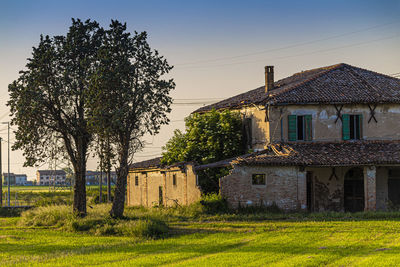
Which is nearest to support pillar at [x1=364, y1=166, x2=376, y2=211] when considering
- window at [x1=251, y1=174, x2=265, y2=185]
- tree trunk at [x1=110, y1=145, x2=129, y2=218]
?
window at [x1=251, y1=174, x2=265, y2=185]

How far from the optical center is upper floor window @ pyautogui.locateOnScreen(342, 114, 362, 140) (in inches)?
1398

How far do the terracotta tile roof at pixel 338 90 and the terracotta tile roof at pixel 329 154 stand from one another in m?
2.67

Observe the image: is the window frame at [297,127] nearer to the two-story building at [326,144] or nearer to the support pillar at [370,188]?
the two-story building at [326,144]

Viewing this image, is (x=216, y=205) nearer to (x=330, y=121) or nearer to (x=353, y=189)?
(x=353, y=189)

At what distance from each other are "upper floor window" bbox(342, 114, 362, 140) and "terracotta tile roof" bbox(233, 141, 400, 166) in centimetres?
45

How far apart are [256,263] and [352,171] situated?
19.9 meters

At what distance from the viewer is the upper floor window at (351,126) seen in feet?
116

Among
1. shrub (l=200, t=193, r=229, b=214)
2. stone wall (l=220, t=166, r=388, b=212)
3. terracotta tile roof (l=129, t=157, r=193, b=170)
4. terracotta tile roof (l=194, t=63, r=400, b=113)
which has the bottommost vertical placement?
shrub (l=200, t=193, r=229, b=214)

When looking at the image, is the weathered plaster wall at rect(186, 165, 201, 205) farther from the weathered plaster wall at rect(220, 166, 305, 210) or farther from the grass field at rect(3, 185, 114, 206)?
the grass field at rect(3, 185, 114, 206)

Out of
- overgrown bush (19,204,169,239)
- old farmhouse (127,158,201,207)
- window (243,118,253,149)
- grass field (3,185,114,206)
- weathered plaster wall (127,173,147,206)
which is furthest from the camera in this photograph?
grass field (3,185,114,206)

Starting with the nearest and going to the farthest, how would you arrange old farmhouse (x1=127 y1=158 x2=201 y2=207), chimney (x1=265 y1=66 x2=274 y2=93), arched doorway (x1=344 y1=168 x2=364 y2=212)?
arched doorway (x1=344 y1=168 x2=364 y2=212)
old farmhouse (x1=127 y1=158 x2=201 y2=207)
chimney (x1=265 y1=66 x2=274 y2=93)

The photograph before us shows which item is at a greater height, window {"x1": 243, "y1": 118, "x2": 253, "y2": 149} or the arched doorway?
window {"x1": 243, "y1": 118, "x2": 253, "y2": 149}

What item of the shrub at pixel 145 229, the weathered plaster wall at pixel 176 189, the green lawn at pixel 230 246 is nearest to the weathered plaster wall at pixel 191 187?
the weathered plaster wall at pixel 176 189

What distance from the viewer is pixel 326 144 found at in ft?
115
